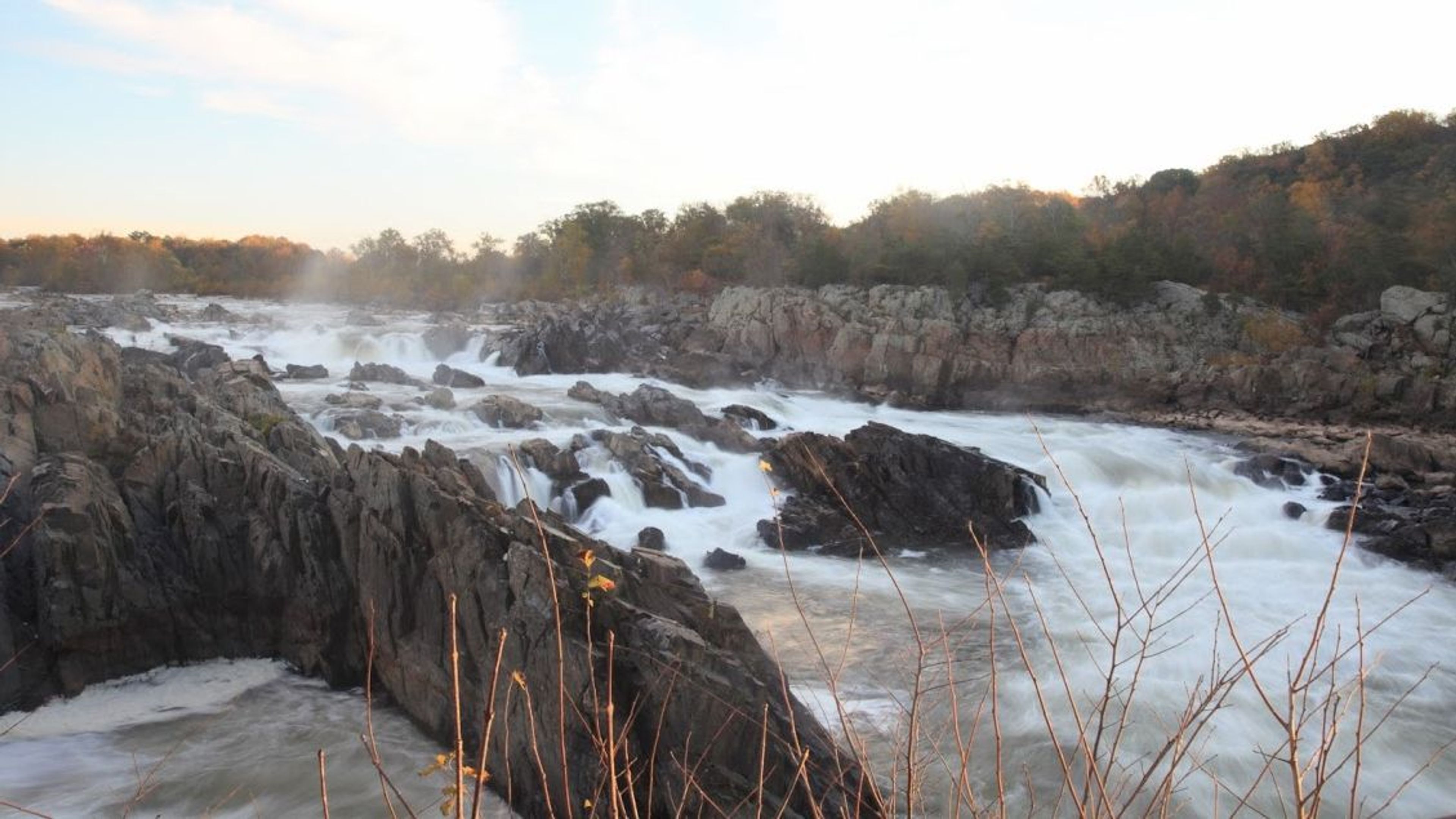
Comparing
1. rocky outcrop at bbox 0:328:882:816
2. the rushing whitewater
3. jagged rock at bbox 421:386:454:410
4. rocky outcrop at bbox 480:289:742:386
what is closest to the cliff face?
rocky outcrop at bbox 480:289:742:386

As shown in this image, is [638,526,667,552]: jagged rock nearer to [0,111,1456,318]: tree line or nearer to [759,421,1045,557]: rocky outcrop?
[759,421,1045,557]: rocky outcrop

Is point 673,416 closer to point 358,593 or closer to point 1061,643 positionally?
point 358,593

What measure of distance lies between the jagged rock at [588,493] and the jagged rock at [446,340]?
20669 mm

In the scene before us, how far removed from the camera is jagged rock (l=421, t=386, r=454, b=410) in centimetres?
2231

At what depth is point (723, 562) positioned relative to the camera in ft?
48.6

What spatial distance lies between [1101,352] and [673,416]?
1800 cm

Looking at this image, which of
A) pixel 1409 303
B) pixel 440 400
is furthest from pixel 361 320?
pixel 1409 303

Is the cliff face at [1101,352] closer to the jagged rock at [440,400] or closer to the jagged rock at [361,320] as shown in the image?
the jagged rock at [440,400]

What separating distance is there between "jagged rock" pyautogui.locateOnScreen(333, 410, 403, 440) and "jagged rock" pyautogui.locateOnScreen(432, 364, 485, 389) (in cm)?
717


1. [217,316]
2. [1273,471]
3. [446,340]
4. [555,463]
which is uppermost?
[217,316]

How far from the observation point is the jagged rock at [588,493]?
16.5 metres

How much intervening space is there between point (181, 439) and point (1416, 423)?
29.9m

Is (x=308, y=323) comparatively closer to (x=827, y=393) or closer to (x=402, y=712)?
(x=827, y=393)

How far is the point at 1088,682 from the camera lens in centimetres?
1068
